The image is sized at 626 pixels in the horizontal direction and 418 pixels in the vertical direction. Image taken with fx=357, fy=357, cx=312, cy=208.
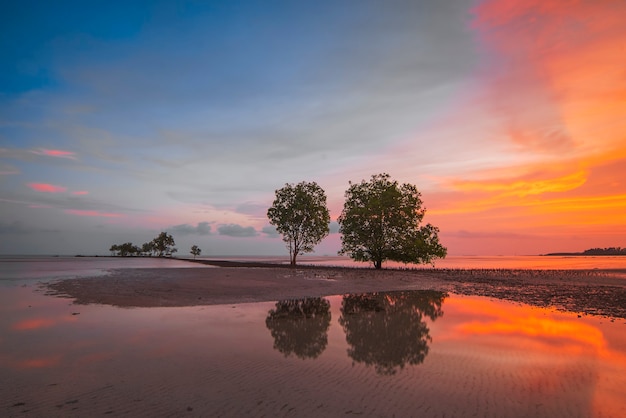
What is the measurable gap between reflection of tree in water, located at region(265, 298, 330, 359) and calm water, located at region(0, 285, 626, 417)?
0.27 feet

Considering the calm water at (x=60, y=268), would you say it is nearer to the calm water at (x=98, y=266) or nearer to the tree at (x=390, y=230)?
the calm water at (x=98, y=266)

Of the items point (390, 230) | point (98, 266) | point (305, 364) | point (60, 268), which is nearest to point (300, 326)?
point (305, 364)

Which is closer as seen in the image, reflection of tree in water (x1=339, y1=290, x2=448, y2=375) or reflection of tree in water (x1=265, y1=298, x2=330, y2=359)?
reflection of tree in water (x1=339, y1=290, x2=448, y2=375)

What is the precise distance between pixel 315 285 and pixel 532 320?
17656 mm

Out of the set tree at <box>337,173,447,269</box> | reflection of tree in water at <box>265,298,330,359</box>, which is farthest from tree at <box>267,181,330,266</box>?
reflection of tree in water at <box>265,298,330,359</box>

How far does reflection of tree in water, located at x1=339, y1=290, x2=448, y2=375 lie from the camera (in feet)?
33.7

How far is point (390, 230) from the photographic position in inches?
2135

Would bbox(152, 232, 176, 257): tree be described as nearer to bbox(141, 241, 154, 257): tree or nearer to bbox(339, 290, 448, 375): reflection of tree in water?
bbox(141, 241, 154, 257): tree

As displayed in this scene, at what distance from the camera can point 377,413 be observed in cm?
659

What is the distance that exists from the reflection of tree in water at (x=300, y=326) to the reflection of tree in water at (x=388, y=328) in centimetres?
99

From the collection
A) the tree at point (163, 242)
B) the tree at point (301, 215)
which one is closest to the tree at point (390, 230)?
the tree at point (301, 215)

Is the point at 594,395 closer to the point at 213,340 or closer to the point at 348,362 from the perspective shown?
the point at 348,362

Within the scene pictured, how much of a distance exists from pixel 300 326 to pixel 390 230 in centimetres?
4157

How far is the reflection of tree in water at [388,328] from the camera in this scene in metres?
10.3
